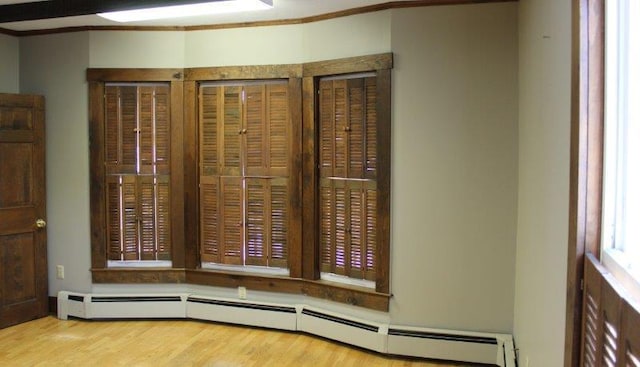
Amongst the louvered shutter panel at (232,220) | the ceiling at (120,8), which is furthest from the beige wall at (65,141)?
the louvered shutter panel at (232,220)

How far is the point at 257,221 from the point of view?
465cm

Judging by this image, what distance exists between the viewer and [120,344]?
421 centimetres

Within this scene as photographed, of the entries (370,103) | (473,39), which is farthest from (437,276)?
(473,39)

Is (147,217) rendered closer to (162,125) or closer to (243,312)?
(162,125)

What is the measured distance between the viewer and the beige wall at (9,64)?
482cm

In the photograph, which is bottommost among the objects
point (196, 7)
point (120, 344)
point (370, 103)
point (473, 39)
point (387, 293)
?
point (120, 344)

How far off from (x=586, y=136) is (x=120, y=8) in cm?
326

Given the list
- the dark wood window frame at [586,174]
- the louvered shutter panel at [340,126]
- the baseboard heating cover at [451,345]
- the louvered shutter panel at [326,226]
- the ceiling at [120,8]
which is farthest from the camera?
the louvered shutter panel at [326,226]

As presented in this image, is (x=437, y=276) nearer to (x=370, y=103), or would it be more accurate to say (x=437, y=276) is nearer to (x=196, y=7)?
(x=370, y=103)

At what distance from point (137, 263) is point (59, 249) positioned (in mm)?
747

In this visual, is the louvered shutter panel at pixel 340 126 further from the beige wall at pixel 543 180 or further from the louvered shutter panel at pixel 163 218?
the louvered shutter panel at pixel 163 218

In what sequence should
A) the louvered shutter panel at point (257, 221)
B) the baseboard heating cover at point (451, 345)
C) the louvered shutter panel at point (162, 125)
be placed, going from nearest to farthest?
1. the baseboard heating cover at point (451, 345)
2. the louvered shutter panel at point (257, 221)
3. the louvered shutter panel at point (162, 125)

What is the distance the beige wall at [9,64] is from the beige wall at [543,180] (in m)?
4.29

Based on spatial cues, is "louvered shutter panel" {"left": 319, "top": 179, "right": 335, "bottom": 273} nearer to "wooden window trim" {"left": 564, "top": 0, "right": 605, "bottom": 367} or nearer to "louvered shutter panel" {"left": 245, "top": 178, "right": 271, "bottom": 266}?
"louvered shutter panel" {"left": 245, "top": 178, "right": 271, "bottom": 266}
